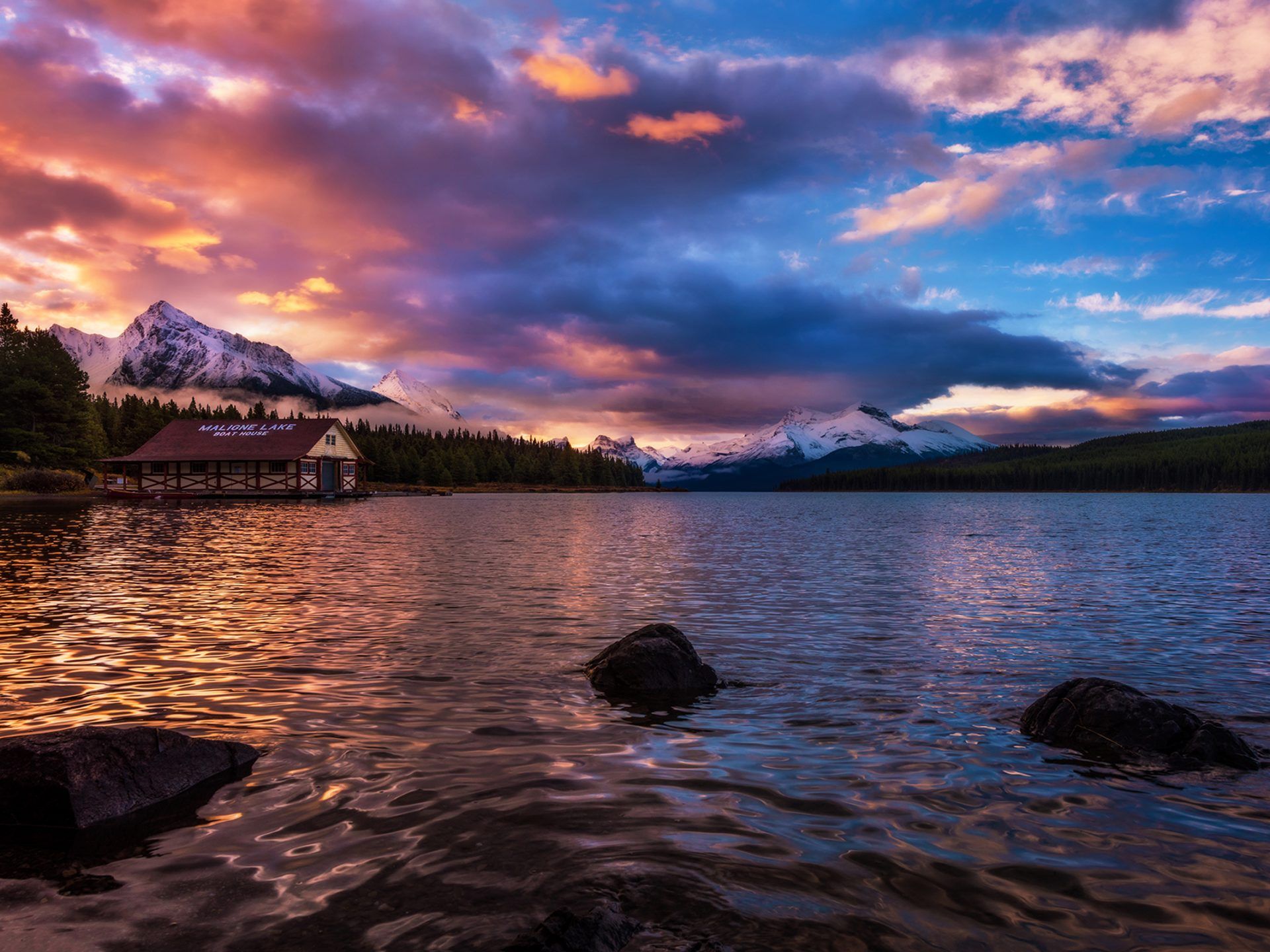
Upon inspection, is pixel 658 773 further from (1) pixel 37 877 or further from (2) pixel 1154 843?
(1) pixel 37 877

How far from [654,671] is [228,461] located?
9408 cm

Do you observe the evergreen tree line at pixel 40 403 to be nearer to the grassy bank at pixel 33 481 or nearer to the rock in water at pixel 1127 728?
the grassy bank at pixel 33 481

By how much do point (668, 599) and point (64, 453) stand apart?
100 m

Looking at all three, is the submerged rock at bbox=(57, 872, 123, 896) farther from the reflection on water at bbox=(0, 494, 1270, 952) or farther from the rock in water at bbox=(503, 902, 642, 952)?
the rock in water at bbox=(503, 902, 642, 952)

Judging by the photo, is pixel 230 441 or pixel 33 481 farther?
pixel 230 441

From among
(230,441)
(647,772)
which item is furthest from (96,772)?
(230,441)

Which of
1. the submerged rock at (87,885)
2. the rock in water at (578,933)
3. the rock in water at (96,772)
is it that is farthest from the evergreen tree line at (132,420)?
the rock in water at (578,933)

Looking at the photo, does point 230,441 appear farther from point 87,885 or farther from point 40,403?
point 87,885

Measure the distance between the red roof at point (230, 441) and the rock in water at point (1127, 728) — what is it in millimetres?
91949

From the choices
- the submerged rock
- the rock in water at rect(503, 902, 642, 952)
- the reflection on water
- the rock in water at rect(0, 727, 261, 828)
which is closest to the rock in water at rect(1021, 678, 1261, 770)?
the reflection on water

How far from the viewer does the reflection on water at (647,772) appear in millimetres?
5449

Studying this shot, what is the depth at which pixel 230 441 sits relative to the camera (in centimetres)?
9169

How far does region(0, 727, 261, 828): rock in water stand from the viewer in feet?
22.3

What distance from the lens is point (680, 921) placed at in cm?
525
